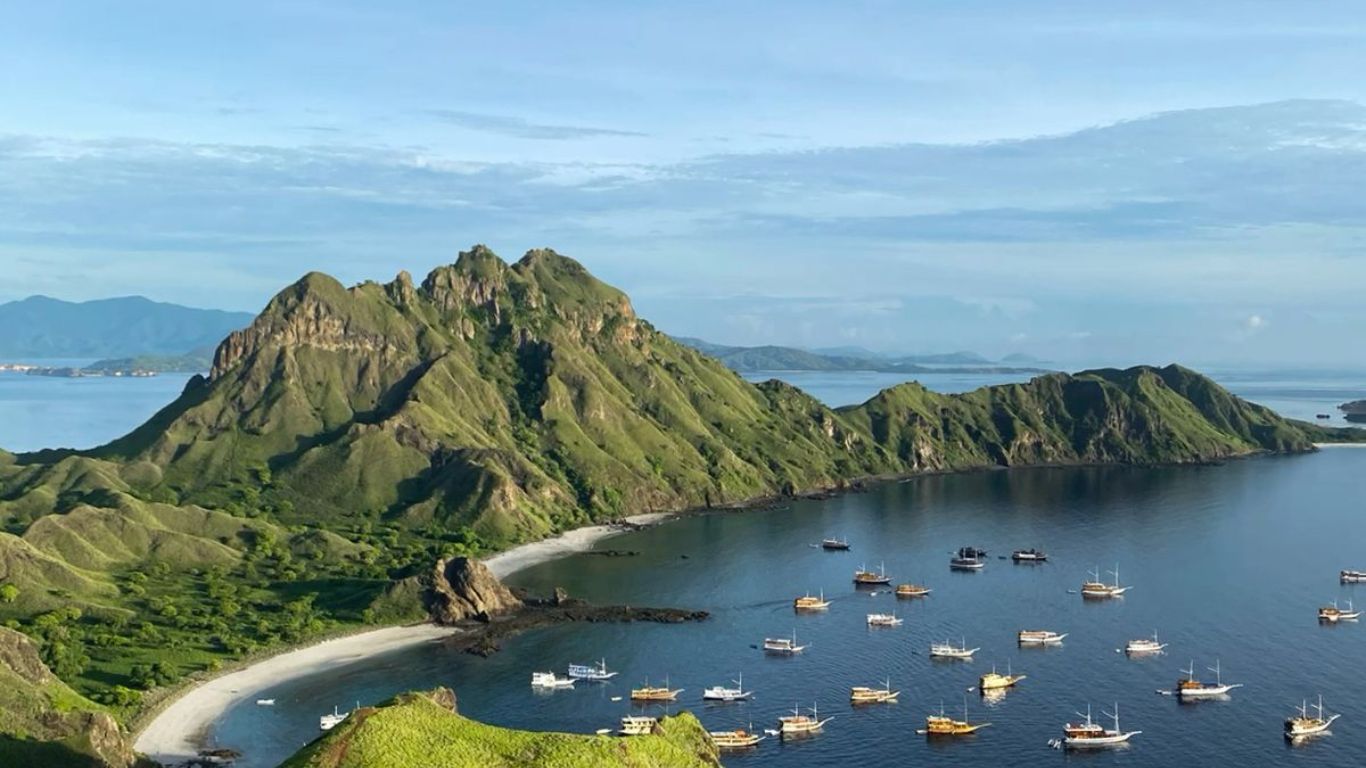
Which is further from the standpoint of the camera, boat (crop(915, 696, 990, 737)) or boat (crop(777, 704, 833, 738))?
boat (crop(777, 704, 833, 738))

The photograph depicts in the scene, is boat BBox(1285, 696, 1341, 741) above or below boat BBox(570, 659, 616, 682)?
above

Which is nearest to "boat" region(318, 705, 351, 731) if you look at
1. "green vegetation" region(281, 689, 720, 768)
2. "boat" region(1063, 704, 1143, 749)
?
"green vegetation" region(281, 689, 720, 768)

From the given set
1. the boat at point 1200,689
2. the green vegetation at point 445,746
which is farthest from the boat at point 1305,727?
the green vegetation at point 445,746

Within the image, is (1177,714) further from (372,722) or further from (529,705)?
(372,722)

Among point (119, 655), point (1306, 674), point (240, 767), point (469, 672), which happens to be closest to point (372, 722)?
point (240, 767)

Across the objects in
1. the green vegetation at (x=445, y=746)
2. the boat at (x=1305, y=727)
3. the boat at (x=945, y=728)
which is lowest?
the boat at (x=945, y=728)

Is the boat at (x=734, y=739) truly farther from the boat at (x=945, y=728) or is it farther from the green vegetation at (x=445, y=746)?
the green vegetation at (x=445, y=746)

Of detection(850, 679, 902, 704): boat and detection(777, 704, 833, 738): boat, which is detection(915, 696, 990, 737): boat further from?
detection(777, 704, 833, 738): boat

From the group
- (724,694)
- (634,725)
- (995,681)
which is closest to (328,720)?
(634,725)

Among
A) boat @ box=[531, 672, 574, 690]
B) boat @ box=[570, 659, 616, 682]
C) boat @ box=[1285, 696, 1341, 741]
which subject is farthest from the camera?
boat @ box=[570, 659, 616, 682]

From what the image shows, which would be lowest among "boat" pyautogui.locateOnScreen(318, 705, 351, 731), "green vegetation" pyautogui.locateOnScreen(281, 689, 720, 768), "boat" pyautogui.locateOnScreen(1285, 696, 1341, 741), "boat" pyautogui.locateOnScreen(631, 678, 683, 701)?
"boat" pyautogui.locateOnScreen(318, 705, 351, 731)
